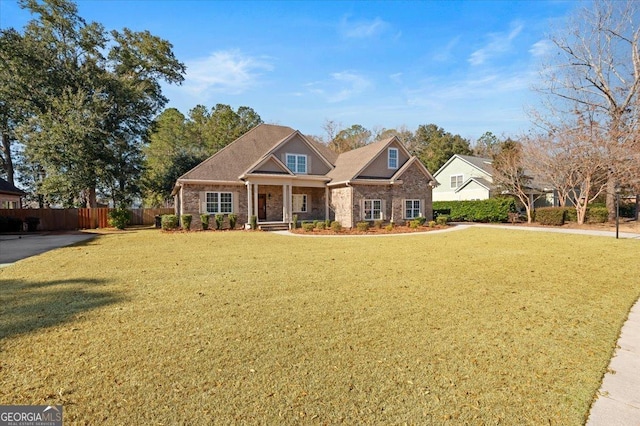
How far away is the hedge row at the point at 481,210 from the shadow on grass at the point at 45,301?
2719 cm

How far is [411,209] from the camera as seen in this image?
23.4 meters

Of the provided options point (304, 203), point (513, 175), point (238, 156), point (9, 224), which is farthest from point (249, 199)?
point (513, 175)

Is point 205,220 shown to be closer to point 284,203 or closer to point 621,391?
point 284,203

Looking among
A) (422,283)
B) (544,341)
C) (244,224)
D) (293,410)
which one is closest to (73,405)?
(293,410)

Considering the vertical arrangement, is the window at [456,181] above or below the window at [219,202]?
above

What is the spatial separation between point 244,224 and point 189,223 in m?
3.41

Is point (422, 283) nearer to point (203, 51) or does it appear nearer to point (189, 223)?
point (203, 51)

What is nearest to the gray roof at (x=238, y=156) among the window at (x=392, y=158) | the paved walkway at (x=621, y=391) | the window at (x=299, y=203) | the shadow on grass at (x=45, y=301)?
the window at (x=299, y=203)

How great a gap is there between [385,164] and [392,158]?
0.84 m

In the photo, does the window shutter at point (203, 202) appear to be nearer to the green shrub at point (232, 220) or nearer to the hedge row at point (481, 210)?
the green shrub at point (232, 220)

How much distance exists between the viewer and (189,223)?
Answer: 62.7 feet

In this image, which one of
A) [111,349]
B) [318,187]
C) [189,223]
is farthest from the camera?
[318,187]

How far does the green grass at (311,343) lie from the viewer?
2730 mm

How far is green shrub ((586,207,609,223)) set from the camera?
2311 centimetres
